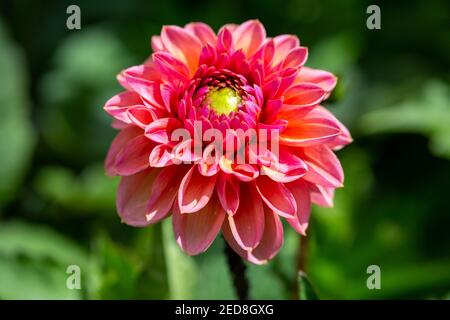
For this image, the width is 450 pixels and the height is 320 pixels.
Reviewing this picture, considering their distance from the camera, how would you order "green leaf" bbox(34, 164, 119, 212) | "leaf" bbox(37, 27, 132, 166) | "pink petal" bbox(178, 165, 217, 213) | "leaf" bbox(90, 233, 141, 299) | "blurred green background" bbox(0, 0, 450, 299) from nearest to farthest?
"pink petal" bbox(178, 165, 217, 213), "leaf" bbox(90, 233, 141, 299), "blurred green background" bbox(0, 0, 450, 299), "green leaf" bbox(34, 164, 119, 212), "leaf" bbox(37, 27, 132, 166)

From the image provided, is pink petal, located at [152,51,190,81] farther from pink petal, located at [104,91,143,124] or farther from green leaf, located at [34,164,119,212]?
green leaf, located at [34,164,119,212]

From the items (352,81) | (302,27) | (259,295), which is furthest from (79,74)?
(259,295)

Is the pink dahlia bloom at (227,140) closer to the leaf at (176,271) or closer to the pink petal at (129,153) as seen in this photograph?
the pink petal at (129,153)

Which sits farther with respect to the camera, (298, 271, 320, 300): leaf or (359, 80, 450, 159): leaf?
(359, 80, 450, 159): leaf

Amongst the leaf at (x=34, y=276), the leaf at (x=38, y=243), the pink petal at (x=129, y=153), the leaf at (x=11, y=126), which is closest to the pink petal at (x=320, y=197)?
the pink petal at (x=129, y=153)

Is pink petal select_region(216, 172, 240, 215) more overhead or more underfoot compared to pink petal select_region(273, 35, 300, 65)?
more underfoot

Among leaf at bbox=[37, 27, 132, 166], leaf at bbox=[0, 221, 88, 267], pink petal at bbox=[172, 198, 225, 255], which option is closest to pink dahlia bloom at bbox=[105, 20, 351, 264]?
pink petal at bbox=[172, 198, 225, 255]

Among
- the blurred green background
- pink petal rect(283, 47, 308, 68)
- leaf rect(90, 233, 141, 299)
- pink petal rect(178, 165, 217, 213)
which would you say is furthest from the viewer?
the blurred green background
